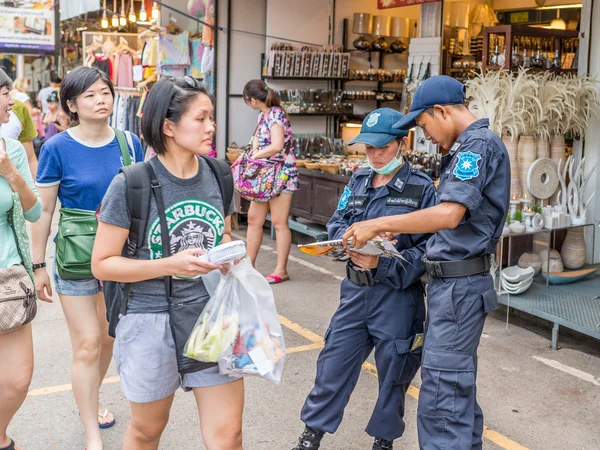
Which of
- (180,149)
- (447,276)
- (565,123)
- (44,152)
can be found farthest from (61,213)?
(565,123)

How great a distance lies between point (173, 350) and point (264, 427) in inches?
64.3

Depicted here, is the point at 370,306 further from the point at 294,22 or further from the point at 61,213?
the point at 294,22

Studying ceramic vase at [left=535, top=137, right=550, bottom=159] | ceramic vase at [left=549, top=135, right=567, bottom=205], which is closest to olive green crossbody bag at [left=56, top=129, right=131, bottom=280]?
ceramic vase at [left=535, top=137, right=550, bottom=159]

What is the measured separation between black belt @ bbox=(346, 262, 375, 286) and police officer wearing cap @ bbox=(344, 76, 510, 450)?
1.11 ft

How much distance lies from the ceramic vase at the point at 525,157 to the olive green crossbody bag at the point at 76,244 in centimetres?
386

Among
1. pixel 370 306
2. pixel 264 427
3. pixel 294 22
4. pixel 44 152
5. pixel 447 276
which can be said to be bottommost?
pixel 264 427

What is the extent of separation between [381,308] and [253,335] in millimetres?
999

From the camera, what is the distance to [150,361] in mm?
2734

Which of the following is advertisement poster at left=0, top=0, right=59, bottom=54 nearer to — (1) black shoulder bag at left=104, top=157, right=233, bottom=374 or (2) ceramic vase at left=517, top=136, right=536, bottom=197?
(2) ceramic vase at left=517, top=136, right=536, bottom=197

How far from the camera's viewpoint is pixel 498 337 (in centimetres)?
574

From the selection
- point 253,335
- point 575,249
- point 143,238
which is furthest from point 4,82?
point 575,249

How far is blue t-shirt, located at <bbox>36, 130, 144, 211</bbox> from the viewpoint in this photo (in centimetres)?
365

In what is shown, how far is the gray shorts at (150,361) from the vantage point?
2730mm

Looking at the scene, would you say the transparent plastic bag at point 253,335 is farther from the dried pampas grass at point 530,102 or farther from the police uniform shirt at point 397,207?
the dried pampas grass at point 530,102
